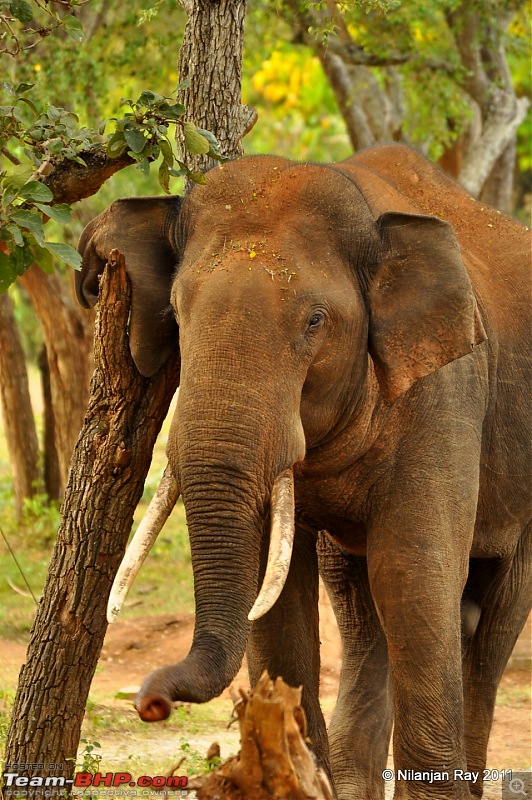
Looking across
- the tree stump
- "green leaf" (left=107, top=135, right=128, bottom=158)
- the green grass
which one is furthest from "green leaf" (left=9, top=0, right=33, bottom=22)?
the green grass

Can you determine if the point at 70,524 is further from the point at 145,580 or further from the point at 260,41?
the point at 260,41

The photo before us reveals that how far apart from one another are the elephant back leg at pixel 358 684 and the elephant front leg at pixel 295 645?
0.43m

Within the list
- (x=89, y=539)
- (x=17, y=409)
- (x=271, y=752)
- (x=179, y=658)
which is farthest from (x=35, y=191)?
(x=17, y=409)

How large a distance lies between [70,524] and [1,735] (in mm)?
1786

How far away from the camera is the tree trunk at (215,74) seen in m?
5.56

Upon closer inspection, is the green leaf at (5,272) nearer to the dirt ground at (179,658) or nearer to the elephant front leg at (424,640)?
the elephant front leg at (424,640)

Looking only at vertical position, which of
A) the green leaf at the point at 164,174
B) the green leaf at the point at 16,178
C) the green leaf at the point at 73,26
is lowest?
the green leaf at the point at 16,178

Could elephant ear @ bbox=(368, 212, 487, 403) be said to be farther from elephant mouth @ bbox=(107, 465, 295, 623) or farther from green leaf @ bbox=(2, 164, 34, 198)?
green leaf @ bbox=(2, 164, 34, 198)

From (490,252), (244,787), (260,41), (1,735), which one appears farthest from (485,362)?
(260,41)

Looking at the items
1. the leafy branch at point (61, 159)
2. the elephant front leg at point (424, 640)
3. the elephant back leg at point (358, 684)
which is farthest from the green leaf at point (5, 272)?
the elephant back leg at point (358, 684)

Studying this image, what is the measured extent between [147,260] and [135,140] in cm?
50

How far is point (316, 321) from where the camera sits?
445 cm

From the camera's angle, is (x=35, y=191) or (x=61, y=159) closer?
(x=35, y=191)

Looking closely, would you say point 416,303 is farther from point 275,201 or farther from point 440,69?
point 440,69
